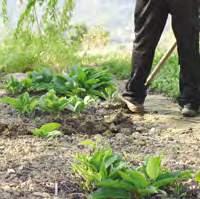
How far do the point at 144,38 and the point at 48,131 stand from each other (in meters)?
1.12

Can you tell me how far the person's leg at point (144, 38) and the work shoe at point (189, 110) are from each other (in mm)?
314

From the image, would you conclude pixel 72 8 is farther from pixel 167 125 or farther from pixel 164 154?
pixel 164 154

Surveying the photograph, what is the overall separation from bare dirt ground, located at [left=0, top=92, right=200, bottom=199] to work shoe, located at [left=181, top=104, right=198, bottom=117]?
6 centimetres

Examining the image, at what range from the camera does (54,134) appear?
3232 mm

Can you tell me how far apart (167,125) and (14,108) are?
1040mm

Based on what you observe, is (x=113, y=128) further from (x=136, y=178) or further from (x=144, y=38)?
(x=136, y=178)

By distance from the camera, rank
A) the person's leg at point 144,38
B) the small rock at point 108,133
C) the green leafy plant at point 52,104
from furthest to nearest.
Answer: the person's leg at point 144,38 → the green leafy plant at point 52,104 → the small rock at point 108,133

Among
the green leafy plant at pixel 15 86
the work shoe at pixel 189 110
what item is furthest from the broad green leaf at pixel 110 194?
the green leafy plant at pixel 15 86

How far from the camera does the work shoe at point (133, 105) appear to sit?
411cm

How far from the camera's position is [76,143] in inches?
125

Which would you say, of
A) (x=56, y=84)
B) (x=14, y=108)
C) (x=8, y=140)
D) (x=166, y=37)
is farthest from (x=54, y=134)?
(x=166, y=37)

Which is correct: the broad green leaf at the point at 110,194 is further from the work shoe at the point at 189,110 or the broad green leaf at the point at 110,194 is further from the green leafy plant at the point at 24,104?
the work shoe at the point at 189,110

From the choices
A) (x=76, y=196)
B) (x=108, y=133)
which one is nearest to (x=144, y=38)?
(x=108, y=133)

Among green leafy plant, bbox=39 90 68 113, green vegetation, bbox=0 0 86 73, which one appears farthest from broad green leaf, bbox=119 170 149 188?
green vegetation, bbox=0 0 86 73
